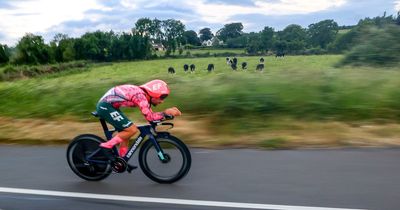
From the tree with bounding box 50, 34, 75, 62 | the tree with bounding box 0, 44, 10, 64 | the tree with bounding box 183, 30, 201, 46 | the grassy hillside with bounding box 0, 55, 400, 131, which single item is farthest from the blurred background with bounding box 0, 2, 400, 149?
the tree with bounding box 0, 44, 10, 64

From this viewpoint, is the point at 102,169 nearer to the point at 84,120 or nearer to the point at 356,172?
the point at 356,172

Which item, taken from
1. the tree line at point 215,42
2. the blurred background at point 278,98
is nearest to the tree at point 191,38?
the tree line at point 215,42

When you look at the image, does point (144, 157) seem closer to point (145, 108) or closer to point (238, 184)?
point (145, 108)

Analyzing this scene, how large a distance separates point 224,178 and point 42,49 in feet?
66.0

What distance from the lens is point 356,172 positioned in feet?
21.3

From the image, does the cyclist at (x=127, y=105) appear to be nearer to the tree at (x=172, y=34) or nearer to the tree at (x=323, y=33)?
the tree at (x=323, y=33)

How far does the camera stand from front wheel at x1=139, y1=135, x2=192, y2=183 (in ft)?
20.6

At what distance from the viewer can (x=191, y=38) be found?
22797 mm

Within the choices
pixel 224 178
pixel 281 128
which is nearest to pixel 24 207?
pixel 224 178

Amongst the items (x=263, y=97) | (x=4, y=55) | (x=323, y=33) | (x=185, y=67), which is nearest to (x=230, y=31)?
(x=185, y=67)

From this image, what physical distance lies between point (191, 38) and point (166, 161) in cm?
1684

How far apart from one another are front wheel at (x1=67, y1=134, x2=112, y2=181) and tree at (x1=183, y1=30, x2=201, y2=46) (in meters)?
15.9

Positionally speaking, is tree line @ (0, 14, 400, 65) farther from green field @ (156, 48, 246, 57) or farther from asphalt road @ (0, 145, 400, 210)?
asphalt road @ (0, 145, 400, 210)

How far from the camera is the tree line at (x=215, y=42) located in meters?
14.6
